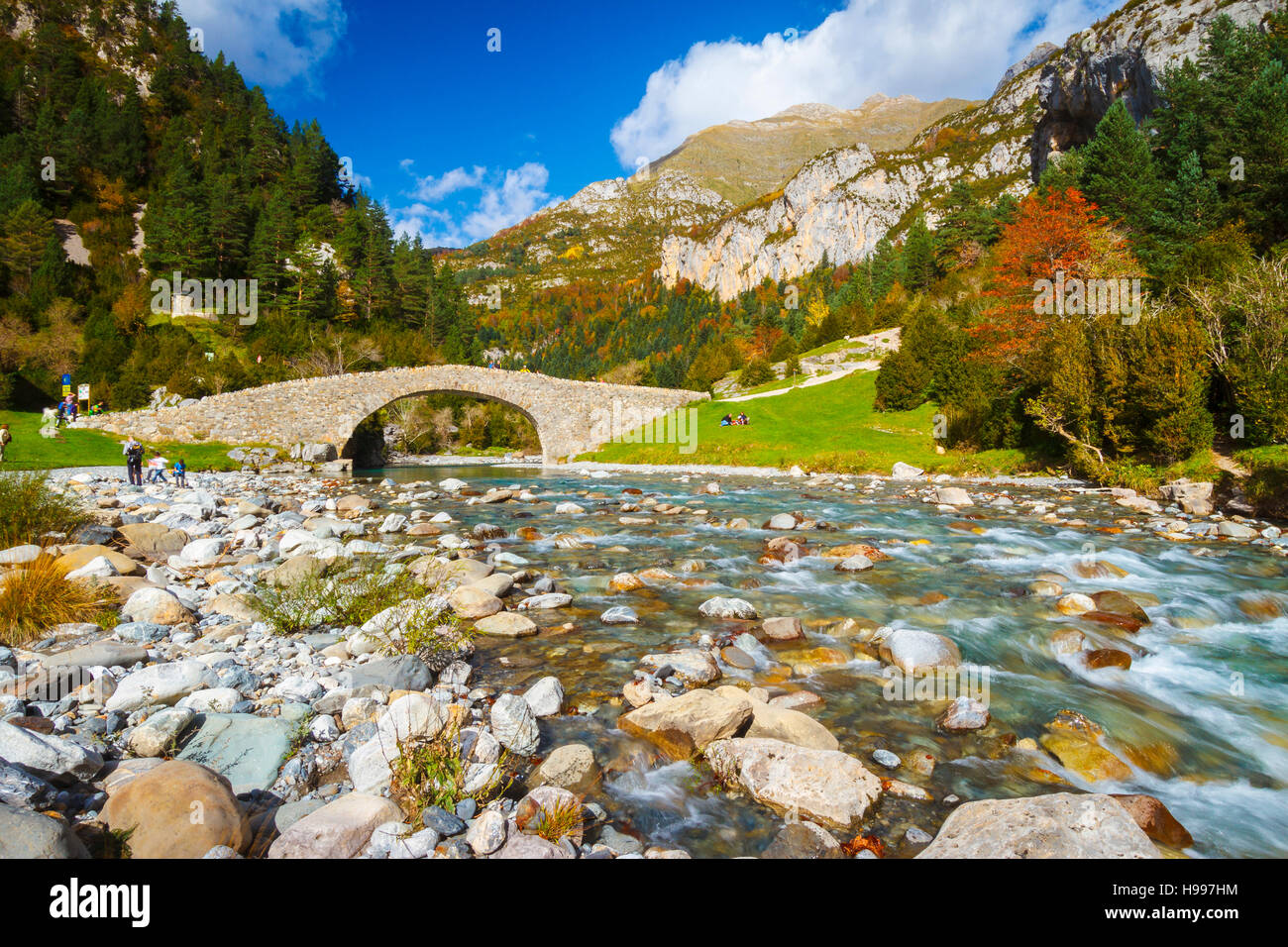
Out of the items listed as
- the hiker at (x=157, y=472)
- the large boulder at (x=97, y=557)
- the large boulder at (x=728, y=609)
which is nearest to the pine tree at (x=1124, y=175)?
the large boulder at (x=728, y=609)

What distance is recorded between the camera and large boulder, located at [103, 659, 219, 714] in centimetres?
457

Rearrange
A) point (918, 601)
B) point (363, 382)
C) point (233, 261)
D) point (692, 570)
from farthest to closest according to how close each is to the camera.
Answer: point (233, 261), point (363, 382), point (692, 570), point (918, 601)

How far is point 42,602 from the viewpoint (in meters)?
6.21

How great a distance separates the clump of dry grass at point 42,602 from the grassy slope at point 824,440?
26925 mm

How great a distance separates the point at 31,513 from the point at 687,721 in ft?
38.2

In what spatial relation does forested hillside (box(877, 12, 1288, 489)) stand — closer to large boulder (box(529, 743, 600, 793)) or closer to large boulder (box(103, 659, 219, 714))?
large boulder (box(529, 743, 600, 793))

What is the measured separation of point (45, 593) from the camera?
6.29 metres

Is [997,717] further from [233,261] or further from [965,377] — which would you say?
[233,261]

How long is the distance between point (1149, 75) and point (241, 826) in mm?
79268

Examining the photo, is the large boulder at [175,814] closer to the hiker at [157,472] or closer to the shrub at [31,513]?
the shrub at [31,513]

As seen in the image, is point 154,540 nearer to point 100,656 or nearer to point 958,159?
point 100,656

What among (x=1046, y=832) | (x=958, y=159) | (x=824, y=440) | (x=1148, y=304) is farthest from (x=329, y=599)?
(x=958, y=159)

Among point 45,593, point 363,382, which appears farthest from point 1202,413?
point 363,382

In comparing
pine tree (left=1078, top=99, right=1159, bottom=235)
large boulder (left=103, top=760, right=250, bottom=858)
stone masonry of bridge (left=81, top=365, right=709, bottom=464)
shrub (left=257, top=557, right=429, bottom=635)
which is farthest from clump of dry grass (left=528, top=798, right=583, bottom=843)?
pine tree (left=1078, top=99, right=1159, bottom=235)
